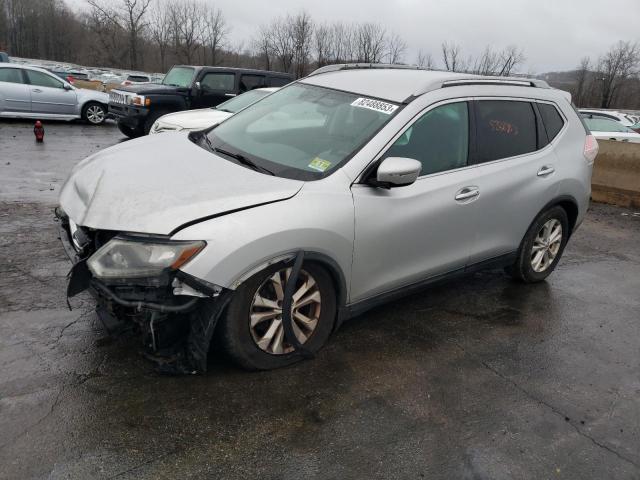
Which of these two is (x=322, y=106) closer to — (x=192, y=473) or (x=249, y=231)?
(x=249, y=231)

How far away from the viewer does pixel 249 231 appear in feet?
9.20

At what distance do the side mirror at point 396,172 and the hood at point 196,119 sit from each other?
5.56 meters

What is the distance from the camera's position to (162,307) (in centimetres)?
270

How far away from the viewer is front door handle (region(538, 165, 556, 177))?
4.49 m

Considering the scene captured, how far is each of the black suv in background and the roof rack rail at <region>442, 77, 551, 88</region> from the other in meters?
8.99

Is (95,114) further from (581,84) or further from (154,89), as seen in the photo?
(581,84)

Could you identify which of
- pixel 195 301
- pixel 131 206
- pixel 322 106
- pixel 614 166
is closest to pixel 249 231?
pixel 195 301

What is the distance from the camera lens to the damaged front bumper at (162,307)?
2701 millimetres

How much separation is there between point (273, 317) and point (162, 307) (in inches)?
25.9

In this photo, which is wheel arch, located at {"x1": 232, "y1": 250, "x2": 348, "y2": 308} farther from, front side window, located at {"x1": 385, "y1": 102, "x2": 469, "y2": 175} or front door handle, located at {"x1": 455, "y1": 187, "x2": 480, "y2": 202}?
front door handle, located at {"x1": 455, "y1": 187, "x2": 480, "y2": 202}

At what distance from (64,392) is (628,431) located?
10.2ft

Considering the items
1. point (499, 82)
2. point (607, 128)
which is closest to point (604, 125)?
point (607, 128)

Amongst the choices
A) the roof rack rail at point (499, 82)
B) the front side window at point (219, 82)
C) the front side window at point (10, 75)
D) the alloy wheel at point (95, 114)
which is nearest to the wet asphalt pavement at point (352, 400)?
the roof rack rail at point (499, 82)

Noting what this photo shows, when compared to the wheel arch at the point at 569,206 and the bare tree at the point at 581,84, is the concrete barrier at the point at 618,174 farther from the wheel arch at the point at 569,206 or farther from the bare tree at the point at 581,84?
the bare tree at the point at 581,84
